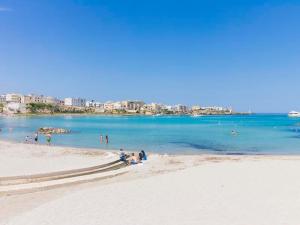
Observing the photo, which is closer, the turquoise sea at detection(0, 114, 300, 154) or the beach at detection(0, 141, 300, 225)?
the beach at detection(0, 141, 300, 225)

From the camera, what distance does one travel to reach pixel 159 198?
13.8m

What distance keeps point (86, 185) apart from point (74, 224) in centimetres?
644

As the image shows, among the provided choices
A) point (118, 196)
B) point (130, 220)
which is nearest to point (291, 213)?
point (130, 220)

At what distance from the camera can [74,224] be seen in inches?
409

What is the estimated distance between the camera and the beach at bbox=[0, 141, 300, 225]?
36.4 feet

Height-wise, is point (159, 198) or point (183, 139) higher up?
point (159, 198)

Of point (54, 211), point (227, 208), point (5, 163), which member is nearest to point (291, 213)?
point (227, 208)

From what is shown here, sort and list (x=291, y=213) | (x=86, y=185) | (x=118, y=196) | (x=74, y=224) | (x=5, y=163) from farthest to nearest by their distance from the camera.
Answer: (x=5, y=163) < (x=86, y=185) < (x=118, y=196) < (x=291, y=213) < (x=74, y=224)

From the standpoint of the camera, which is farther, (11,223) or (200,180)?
(200,180)

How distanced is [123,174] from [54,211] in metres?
8.57

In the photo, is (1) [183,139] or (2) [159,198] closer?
(2) [159,198]

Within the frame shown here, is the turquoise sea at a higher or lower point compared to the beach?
lower

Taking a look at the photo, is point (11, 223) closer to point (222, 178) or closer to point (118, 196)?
point (118, 196)

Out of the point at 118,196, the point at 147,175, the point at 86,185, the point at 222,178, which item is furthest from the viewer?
the point at 147,175
